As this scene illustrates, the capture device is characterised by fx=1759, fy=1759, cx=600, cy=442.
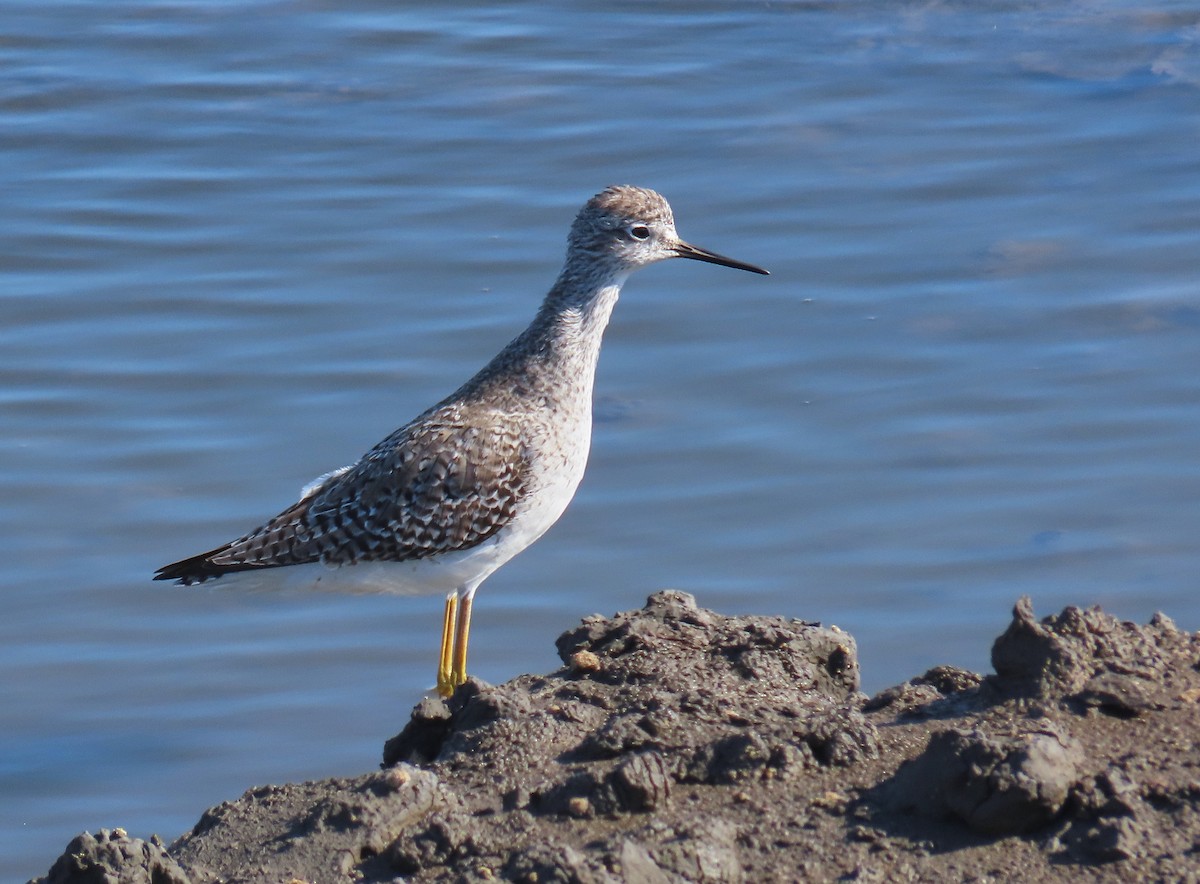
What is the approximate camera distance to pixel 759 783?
5320 mm

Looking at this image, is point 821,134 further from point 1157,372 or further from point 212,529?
point 212,529

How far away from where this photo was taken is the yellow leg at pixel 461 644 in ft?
24.8

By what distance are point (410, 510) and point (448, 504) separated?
17 cm

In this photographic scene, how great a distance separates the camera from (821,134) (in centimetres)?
1351

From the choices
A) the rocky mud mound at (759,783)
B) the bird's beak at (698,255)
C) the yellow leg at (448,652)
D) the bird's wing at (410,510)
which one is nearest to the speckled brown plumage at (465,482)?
the bird's wing at (410,510)

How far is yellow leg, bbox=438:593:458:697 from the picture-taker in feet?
24.6

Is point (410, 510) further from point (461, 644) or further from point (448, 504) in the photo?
point (461, 644)

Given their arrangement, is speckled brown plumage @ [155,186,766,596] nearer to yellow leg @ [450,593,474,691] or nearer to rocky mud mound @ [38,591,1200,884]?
yellow leg @ [450,593,474,691]

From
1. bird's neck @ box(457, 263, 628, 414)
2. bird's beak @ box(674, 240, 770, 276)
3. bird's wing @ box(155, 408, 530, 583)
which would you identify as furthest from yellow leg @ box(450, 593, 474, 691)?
bird's beak @ box(674, 240, 770, 276)

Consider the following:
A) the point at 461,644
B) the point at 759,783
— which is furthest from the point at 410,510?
the point at 759,783

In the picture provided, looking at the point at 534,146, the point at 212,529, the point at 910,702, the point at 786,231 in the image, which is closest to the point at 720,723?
the point at 910,702

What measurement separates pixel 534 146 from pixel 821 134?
2.21 m

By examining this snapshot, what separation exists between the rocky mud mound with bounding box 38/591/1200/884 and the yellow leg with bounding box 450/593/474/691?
1.22 meters

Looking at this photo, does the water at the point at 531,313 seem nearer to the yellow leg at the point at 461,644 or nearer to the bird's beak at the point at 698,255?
the yellow leg at the point at 461,644
